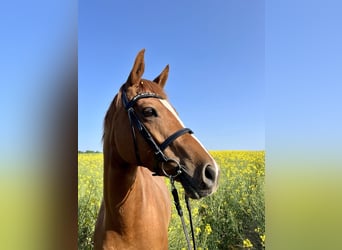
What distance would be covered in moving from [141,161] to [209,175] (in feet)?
0.83

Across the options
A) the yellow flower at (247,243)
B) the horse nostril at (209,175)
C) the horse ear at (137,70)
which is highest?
the horse ear at (137,70)

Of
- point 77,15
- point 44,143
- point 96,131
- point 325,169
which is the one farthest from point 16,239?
point 325,169

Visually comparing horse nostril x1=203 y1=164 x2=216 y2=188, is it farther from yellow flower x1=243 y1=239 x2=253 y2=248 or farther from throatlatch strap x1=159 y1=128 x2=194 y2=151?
yellow flower x1=243 y1=239 x2=253 y2=248

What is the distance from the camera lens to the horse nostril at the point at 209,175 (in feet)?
3.30

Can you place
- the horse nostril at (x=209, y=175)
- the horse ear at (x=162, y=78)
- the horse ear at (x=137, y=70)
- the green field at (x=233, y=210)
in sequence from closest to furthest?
the horse nostril at (x=209, y=175) < the horse ear at (x=137, y=70) < the horse ear at (x=162, y=78) < the green field at (x=233, y=210)

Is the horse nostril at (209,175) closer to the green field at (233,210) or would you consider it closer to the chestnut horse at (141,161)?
the chestnut horse at (141,161)

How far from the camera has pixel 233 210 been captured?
166 centimetres

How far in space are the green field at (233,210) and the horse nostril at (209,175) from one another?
0.52 m

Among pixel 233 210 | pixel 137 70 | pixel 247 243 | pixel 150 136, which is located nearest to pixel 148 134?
pixel 150 136

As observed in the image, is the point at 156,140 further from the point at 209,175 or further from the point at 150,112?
the point at 209,175

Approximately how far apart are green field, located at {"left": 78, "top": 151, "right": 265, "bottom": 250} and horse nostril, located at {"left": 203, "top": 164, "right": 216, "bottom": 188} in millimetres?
516

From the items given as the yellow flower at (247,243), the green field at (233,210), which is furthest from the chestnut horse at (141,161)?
the yellow flower at (247,243)

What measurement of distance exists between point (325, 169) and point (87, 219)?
52.6 inches

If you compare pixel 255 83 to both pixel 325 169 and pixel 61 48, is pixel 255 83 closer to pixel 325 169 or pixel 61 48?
pixel 325 169
